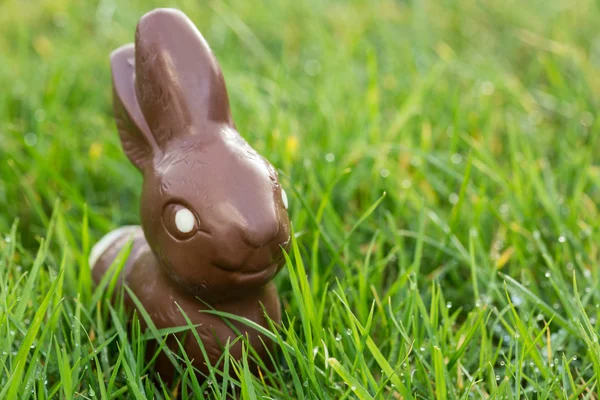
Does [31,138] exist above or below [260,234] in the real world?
below

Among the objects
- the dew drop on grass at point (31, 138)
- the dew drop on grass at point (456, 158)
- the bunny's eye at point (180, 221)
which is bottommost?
the dew drop on grass at point (31, 138)

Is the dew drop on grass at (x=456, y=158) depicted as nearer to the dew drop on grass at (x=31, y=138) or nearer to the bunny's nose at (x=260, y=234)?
the bunny's nose at (x=260, y=234)

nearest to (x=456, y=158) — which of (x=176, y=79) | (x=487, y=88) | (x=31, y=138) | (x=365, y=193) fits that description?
(x=365, y=193)

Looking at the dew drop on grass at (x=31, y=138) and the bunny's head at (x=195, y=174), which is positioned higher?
the bunny's head at (x=195, y=174)

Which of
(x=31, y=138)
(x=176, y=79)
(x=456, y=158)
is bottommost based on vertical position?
(x=31, y=138)

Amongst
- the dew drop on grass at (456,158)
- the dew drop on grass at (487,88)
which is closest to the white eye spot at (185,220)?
the dew drop on grass at (456,158)

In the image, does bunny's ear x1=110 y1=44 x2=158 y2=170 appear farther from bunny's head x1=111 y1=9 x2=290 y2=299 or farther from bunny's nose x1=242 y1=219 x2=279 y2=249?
bunny's nose x1=242 y1=219 x2=279 y2=249

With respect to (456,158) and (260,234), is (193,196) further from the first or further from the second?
(456,158)
